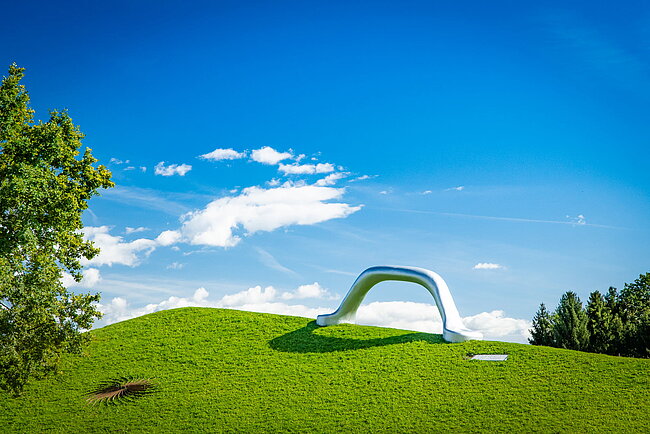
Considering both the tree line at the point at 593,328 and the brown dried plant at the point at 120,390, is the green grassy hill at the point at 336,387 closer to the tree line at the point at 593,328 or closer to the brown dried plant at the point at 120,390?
the brown dried plant at the point at 120,390

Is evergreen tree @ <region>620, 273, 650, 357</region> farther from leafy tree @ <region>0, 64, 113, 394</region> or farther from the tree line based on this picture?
leafy tree @ <region>0, 64, 113, 394</region>

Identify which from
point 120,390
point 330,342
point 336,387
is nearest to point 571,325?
point 330,342

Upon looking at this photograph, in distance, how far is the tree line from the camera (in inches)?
943

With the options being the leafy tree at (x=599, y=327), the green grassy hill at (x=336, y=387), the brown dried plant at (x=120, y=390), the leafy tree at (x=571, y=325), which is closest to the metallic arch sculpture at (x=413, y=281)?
the green grassy hill at (x=336, y=387)

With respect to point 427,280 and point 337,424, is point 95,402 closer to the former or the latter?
point 337,424

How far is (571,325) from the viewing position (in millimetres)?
23984

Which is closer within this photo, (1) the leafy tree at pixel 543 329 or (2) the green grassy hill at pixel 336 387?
(2) the green grassy hill at pixel 336 387

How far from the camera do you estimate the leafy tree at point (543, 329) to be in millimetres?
25467

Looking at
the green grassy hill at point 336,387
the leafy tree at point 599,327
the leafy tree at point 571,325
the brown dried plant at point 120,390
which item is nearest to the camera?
the green grassy hill at point 336,387

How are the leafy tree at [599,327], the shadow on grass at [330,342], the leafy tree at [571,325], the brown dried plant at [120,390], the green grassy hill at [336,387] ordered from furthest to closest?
the leafy tree at [599,327], the leafy tree at [571,325], the shadow on grass at [330,342], the brown dried plant at [120,390], the green grassy hill at [336,387]

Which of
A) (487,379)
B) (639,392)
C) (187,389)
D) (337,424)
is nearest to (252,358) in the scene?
(187,389)

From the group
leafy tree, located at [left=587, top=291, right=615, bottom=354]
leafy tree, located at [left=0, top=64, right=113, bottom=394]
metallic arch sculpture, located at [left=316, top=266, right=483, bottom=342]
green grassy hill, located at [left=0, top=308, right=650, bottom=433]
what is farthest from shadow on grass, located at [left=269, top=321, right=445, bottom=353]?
leafy tree, located at [left=587, top=291, right=615, bottom=354]

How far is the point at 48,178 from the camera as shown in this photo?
16.1m

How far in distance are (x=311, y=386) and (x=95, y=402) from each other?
6.80 metres
